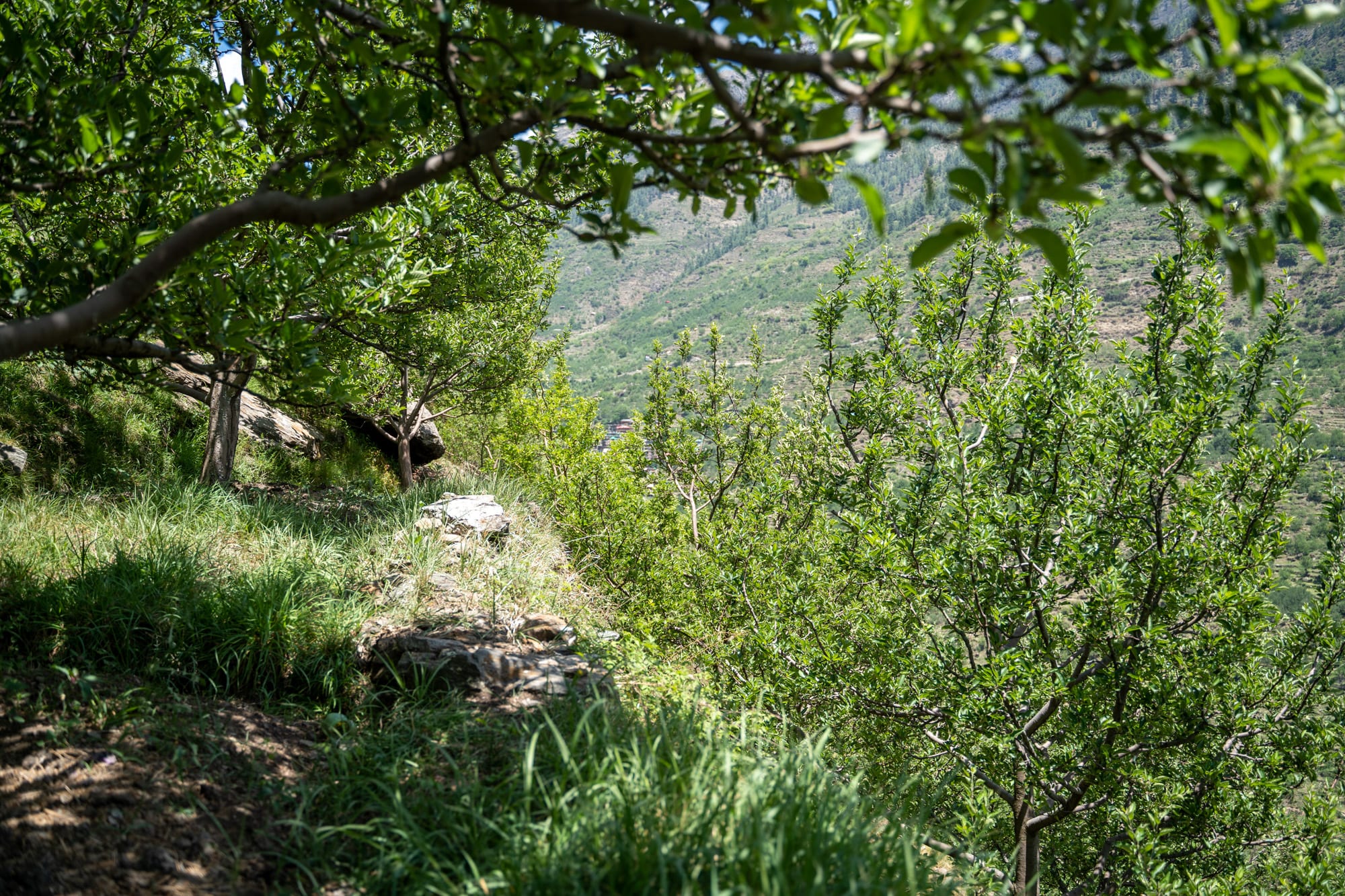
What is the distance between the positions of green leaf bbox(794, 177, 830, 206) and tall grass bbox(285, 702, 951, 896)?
1.73m

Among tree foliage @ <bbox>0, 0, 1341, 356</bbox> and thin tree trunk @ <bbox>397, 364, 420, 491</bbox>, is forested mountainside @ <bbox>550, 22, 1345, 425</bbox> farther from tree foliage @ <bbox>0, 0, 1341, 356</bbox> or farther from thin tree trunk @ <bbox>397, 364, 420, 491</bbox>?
thin tree trunk @ <bbox>397, 364, 420, 491</bbox>

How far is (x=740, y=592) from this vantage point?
772 centimetres

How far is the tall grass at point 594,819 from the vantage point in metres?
2.03

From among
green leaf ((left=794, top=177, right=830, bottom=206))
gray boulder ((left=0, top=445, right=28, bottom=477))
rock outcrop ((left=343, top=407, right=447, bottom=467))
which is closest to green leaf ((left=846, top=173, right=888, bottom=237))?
green leaf ((left=794, top=177, right=830, bottom=206))

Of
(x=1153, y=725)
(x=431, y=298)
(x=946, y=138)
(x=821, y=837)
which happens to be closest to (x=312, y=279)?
(x=946, y=138)

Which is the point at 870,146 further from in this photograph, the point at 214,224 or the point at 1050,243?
the point at 214,224

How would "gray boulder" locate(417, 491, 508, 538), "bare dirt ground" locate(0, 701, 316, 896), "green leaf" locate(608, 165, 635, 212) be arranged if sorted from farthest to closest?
"gray boulder" locate(417, 491, 508, 538), "bare dirt ground" locate(0, 701, 316, 896), "green leaf" locate(608, 165, 635, 212)

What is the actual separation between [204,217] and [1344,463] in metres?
48.4

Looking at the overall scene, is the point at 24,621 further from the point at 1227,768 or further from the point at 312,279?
the point at 1227,768

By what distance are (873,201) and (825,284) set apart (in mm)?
107550

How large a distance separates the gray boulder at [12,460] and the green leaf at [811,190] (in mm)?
8099

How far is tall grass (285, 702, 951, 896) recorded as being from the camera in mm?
2025

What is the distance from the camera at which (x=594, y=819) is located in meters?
2.23

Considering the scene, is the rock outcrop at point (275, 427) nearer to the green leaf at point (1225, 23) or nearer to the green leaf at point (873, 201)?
the green leaf at point (873, 201)
